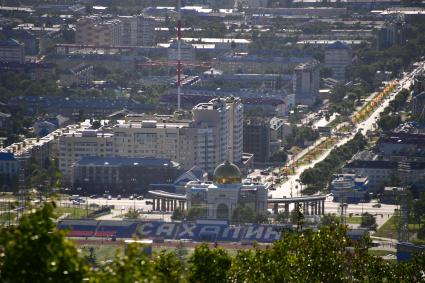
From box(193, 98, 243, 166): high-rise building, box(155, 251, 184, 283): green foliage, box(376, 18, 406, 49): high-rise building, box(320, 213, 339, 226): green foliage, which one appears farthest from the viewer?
box(376, 18, 406, 49): high-rise building

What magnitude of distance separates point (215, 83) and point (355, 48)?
11069mm

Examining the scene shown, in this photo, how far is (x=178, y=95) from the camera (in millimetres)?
52094

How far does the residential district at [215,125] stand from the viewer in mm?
36125

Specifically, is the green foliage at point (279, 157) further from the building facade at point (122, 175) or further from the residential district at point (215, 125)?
the building facade at point (122, 175)

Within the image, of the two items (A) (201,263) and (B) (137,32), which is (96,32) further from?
(A) (201,263)

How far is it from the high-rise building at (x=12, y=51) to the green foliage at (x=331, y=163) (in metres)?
19.6

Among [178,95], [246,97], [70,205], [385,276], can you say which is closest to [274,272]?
[385,276]

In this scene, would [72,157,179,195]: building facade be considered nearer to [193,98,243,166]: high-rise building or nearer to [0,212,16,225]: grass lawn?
[193,98,243,166]: high-rise building

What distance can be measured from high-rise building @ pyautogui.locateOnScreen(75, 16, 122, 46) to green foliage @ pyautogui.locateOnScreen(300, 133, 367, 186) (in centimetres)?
2205

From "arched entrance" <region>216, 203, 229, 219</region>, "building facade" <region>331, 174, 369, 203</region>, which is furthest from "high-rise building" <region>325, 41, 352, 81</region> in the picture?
"arched entrance" <region>216, 203, 229, 219</region>

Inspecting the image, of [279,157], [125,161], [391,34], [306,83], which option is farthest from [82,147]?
[391,34]

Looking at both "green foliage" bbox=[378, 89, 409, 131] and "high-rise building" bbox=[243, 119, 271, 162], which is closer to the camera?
"high-rise building" bbox=[243, 119, 271, 162]

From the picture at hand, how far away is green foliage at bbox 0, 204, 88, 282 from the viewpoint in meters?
11.2

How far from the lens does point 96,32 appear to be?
70.0 m
